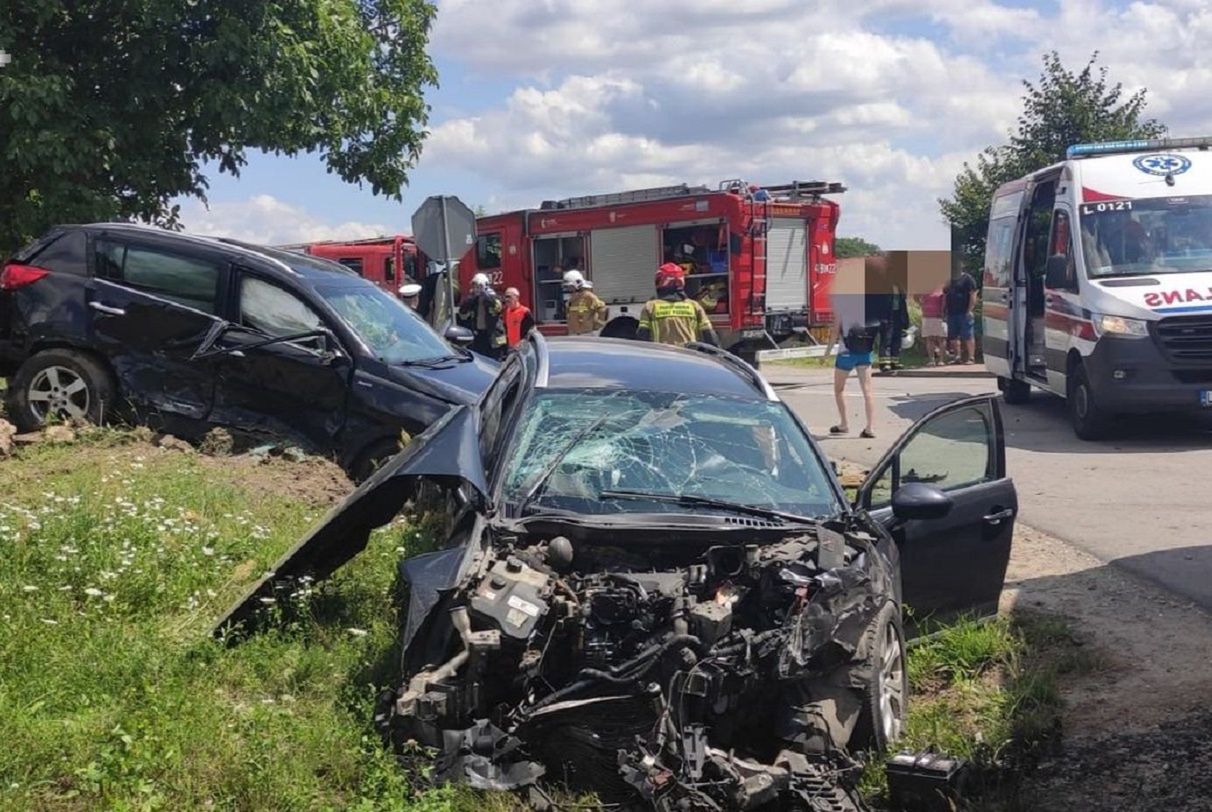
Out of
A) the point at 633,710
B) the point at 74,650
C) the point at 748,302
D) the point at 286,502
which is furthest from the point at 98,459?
the point at 748,302

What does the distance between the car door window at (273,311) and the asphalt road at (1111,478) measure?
5.16 m

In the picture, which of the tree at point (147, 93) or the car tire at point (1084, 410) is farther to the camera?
the car tire at point (1084, 410)

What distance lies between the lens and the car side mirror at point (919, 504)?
5.47 m

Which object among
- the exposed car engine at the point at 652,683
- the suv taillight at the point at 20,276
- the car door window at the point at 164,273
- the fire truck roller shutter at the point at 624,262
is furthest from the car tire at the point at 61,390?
the fire truck roller shutter at the point at 624,262

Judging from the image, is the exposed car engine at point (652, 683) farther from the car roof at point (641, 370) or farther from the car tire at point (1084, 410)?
the car tire at point (1084, 410)

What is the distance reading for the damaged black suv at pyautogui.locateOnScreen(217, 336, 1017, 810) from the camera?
4.22 metres

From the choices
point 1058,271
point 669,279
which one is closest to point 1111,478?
point 1058,271

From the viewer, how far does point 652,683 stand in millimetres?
4219

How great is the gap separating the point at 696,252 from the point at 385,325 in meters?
11.0

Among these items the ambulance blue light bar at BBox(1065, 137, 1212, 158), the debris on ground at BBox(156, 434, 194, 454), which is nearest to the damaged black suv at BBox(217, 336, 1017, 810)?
the debris on ground at BBox(156, 434, 194, 454)

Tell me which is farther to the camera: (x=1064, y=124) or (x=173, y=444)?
(x=1064, y=124)

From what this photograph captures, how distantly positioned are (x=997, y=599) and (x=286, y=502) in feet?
14.5

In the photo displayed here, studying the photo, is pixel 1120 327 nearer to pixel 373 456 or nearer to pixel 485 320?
pixel 373 456

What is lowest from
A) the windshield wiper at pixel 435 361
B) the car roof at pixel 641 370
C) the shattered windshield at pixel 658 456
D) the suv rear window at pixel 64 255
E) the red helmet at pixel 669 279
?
the shattered windshield at pixel 658 456
